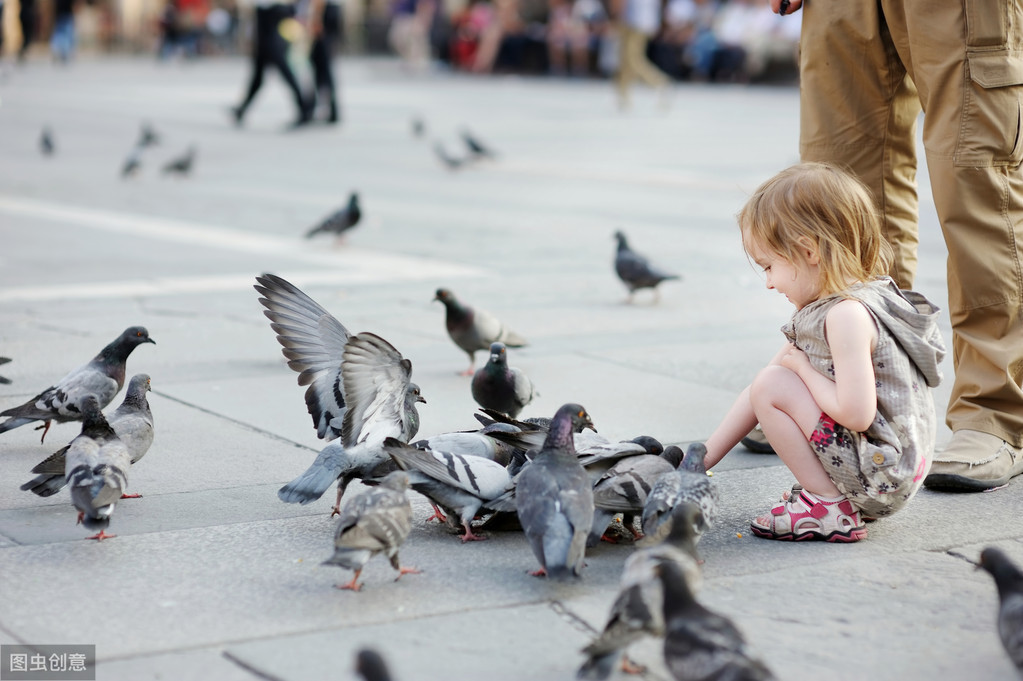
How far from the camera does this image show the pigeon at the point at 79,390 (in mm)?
4668

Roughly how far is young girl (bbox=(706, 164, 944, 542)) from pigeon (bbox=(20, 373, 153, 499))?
78.0 inches

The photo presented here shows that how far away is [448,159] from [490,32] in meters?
23.7

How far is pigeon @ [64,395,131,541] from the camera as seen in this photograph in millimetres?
3623

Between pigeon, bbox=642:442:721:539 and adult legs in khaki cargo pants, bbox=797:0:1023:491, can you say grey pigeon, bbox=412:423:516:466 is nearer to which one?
A: pigeon, bbox=642:442:721:539

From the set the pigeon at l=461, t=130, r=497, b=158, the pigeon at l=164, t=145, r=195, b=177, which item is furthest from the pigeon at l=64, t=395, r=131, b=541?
the pigeon at l=461, t=130, r=497, b=158

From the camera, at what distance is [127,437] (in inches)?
167

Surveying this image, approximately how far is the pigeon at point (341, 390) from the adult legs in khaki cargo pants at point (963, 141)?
178cm

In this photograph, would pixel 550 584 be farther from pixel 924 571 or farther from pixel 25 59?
pixel 25 59

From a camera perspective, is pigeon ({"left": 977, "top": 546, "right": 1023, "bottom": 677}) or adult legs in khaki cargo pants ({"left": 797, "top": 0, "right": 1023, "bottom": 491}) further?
adult legs in khaki cargo pants ({"left": 797, "top": 0, "right": 1023, "bottom": 491})

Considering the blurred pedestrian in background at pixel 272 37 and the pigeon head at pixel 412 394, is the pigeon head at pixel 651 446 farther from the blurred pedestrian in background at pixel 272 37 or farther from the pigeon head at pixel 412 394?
the blurred pedestrian in background at pixel 272 37

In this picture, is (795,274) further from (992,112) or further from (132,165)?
(132,165)

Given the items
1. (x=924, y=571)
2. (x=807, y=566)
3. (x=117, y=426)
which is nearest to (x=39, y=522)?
(x=117, y=426)

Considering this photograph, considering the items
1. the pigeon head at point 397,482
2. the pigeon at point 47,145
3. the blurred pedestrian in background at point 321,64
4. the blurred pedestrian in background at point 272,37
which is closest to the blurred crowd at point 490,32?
the blurred pedestrian in background at point 321,64

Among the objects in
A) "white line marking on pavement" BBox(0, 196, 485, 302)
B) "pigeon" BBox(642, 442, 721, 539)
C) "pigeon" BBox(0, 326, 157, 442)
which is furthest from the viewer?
"white line marking on pavement" BBox(0, 196, 485, 302)
